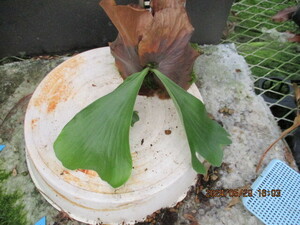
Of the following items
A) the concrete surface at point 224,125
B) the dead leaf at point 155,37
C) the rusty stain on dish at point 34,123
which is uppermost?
the dead leaf at point 155,37

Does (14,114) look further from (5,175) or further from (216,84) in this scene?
(216,84)

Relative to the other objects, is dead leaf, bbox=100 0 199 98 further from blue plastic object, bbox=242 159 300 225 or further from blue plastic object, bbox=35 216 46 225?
blue plastic object, bbox=35 216 46 225

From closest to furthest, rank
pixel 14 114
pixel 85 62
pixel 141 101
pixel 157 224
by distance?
pixel 157 224, pixel 141 101, pixel 85 62, pixel 14 114

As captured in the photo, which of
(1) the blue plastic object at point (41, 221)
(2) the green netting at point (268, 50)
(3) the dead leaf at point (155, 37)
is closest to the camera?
(3) the dead leaf at point (155, 37)

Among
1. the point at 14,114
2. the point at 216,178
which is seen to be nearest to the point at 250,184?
the point at 216,178

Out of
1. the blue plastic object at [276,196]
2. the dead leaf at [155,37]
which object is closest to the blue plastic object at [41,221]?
the dead leaf at [155,37]

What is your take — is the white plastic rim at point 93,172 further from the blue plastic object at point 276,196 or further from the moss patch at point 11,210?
the blue plastic object at point 276,196

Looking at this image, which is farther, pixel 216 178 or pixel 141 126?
pixel 216 178

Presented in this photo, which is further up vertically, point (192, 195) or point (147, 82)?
point (147, 82)
